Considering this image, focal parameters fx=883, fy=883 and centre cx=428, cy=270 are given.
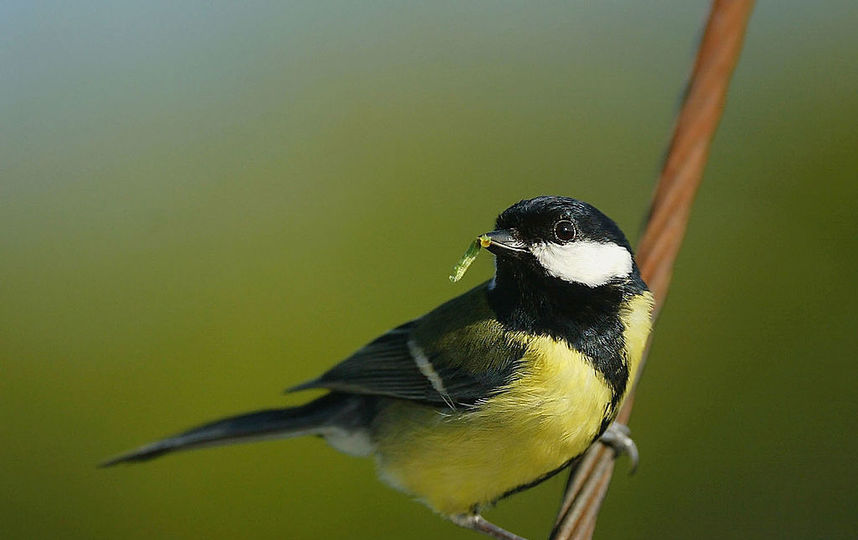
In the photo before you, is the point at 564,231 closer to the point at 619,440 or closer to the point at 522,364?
the point at 522,364

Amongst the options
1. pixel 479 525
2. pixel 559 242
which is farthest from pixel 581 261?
pixel 479 525

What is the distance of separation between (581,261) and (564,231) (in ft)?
0.19

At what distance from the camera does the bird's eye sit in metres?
1.39

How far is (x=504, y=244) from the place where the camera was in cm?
140

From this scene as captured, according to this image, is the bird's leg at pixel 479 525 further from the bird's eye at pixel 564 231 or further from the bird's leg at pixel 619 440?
the bird's eye at pixel 564 231

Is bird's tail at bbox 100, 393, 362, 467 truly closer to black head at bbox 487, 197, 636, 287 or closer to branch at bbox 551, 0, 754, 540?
black head at bbox 487, 197, 636, 287

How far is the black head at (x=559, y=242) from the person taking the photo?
54.7 inches

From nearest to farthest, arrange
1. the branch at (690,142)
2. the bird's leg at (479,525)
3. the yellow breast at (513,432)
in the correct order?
1. the branch at (690,142)
2. the yellow breast at (513,432)
3. the bird's leg at (479,525)

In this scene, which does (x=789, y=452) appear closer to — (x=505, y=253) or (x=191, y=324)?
(x=505, y=253)

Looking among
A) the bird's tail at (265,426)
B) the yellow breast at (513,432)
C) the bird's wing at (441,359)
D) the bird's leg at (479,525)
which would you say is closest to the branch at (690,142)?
the yellow breast at (513,432)

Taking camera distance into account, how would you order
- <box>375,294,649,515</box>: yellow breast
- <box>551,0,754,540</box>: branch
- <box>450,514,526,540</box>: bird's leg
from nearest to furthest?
<box>551,0,754,540</box>: branch < <box>375,294,649,515</box>: yellow breast < <box>450,514,526,540</box>: bird's leg

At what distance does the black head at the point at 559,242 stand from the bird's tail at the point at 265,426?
0.50 meters

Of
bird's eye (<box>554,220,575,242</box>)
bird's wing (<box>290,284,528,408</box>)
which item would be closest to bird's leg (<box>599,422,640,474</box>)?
bird's wing (<box>290,284,528,408</box>)

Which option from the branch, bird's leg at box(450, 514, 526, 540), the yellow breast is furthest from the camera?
bird's leg at box(450, 514, 526, 540)
